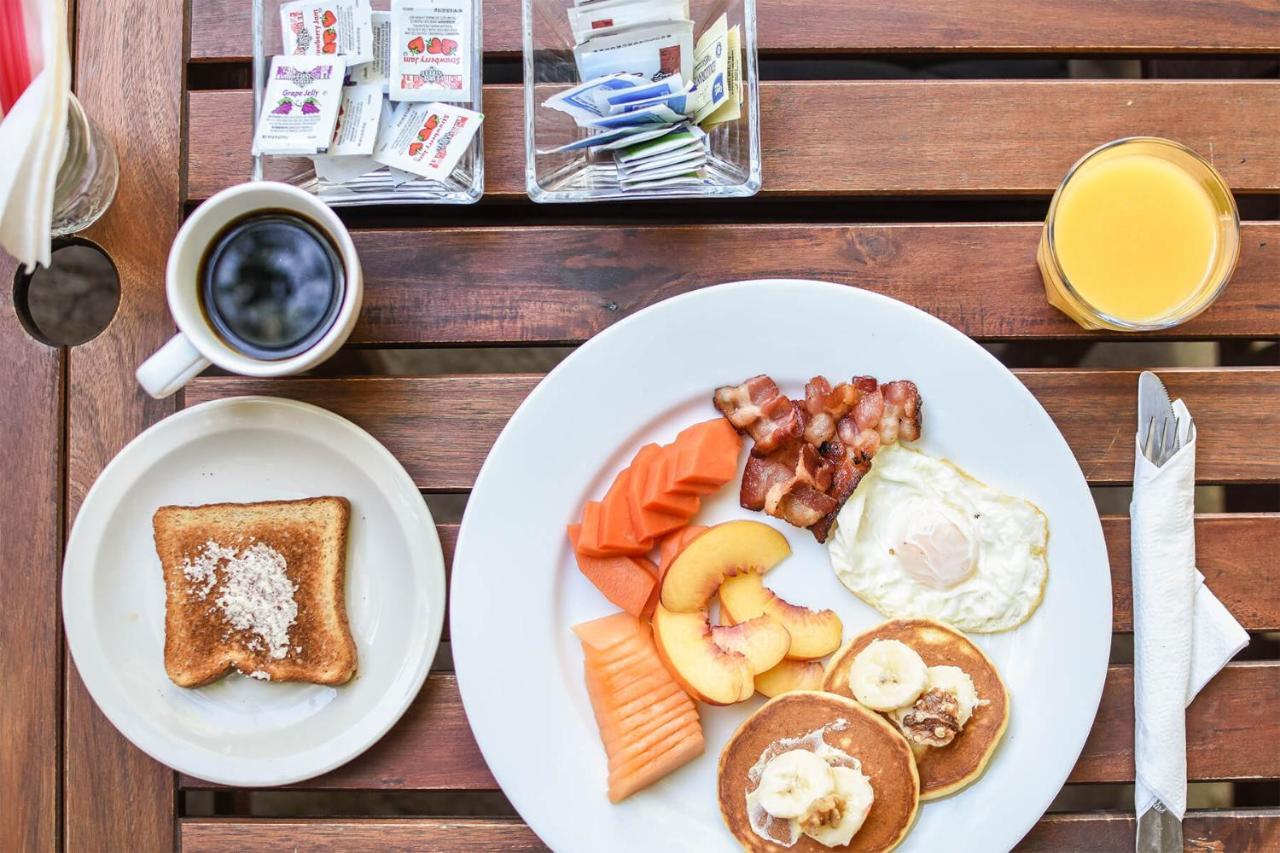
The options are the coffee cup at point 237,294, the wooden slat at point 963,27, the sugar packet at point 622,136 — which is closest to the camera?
the coffee cup at point 237,294

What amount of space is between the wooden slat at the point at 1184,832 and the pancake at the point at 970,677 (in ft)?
0.57

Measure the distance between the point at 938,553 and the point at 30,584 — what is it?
4.19 feet

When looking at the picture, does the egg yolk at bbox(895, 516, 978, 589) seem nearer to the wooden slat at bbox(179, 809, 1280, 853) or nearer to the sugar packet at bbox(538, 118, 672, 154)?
the wooden slat at bbox(179, 809, 1280, 853)

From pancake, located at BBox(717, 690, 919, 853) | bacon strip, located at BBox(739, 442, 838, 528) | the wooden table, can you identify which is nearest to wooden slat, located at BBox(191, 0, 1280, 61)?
the wooden table

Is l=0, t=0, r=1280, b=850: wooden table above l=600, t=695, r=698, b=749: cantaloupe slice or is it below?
above

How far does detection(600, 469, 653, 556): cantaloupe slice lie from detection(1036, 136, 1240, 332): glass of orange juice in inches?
26.1

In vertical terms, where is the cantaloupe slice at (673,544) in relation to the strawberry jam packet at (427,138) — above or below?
below

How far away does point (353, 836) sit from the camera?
140 centimetres

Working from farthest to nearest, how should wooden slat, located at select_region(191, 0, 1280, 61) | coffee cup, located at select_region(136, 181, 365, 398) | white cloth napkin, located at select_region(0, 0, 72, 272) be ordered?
1. wooden slat, located at select_region(191, 0, 1280, 61)
2. coffee cup, located at select_region(136, 181, 365, 398)
3. white cloth napkin, located at select_region(0, 0, 72, 272)

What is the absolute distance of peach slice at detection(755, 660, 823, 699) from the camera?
1.37 metres

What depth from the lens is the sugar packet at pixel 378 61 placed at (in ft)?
4.49

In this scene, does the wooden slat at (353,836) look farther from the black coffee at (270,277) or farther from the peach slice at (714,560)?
the black coffee at (270,277)

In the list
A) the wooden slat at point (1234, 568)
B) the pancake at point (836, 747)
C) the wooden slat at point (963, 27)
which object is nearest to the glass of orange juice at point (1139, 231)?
the wooden slat at point (963, 27)

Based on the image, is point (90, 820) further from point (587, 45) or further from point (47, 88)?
point (587, 45)
